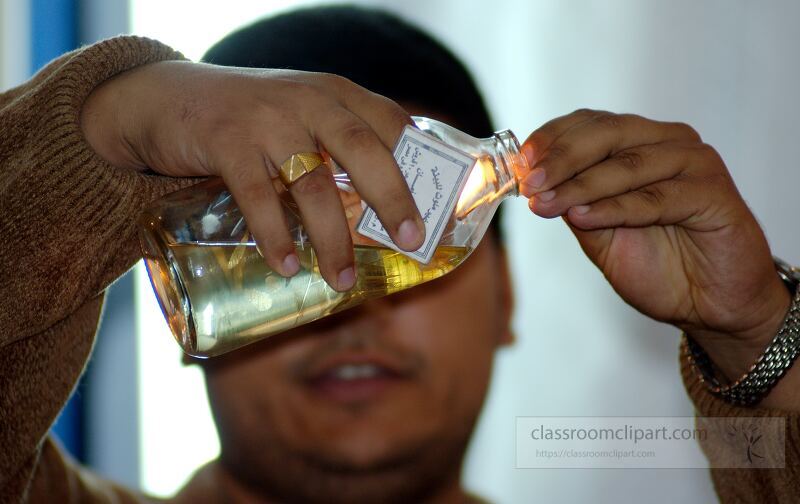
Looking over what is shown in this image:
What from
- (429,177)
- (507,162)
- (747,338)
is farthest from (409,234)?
(747,338)

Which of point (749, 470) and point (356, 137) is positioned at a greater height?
point (356, 137)

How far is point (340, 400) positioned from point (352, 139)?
2.04 feet

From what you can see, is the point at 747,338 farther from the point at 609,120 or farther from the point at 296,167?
the point at 296,167

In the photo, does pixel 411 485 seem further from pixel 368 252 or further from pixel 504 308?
pixel 368 252

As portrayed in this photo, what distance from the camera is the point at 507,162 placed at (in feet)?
1.95

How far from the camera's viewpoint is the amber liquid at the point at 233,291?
0.52m

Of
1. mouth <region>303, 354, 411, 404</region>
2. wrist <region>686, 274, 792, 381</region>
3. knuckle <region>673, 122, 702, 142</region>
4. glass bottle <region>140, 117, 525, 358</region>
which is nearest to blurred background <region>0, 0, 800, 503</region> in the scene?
mouth <region>303, 354, 411, 404</region>

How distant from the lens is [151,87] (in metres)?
0.55

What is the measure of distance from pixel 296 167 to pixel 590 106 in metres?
0.73

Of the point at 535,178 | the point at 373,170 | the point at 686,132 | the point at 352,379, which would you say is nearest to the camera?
the point at 373,170

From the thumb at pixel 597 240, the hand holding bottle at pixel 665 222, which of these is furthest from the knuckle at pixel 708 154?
the thumb at pixel 597 240

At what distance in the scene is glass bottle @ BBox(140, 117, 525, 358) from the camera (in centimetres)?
53

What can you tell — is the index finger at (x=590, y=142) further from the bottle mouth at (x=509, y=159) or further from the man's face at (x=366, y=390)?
the man's face at (x=366, y=390)

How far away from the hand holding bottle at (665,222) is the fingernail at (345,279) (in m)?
Answer: 0.17
